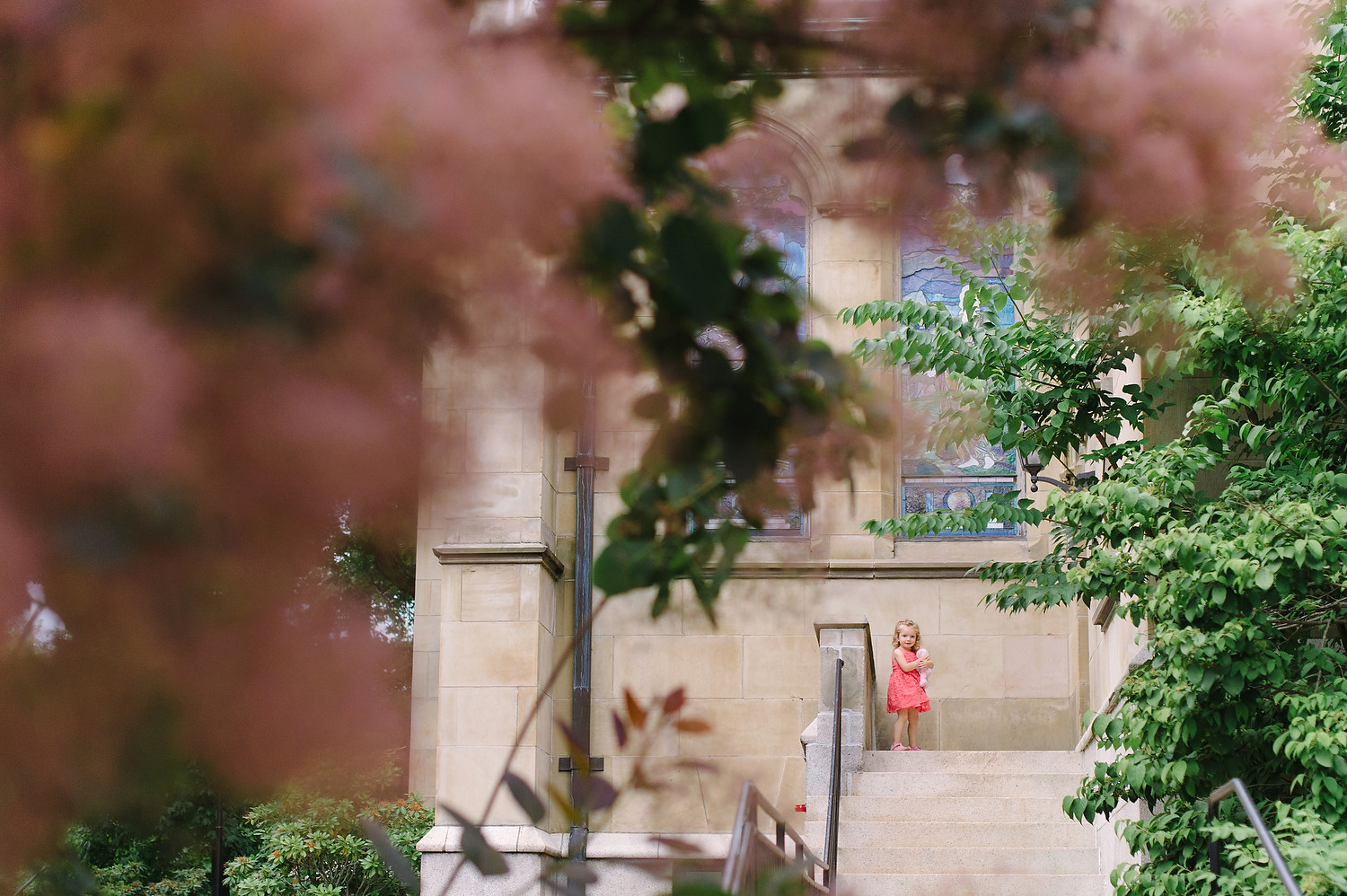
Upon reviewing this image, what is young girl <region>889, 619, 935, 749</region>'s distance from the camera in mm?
10281

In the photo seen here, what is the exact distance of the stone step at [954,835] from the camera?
7680 millimetres

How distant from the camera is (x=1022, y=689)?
10.9 meters

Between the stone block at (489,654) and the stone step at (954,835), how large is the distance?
9.20 feet

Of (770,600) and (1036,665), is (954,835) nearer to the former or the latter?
(1036,665)

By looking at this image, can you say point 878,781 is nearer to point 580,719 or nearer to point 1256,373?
point 580,719

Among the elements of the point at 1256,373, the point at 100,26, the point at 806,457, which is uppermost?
the point at 1256,373

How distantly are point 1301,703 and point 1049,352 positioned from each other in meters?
1.97

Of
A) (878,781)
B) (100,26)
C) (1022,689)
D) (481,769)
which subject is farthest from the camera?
(1022,689)

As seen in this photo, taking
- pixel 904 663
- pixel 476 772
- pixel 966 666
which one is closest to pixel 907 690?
pixel 904 663

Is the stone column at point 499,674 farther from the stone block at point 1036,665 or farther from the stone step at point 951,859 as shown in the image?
the stone block at point 1036,665

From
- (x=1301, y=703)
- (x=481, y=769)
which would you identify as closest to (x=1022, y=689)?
(x=481, y=769)

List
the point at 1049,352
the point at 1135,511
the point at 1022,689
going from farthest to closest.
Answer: the point at 1022,689 → the point at 1049,352 → the point at 1135,511

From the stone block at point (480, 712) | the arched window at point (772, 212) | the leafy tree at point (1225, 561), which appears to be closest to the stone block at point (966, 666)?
the stone block at point (480, 712)

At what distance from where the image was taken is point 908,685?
10367 millimetres
